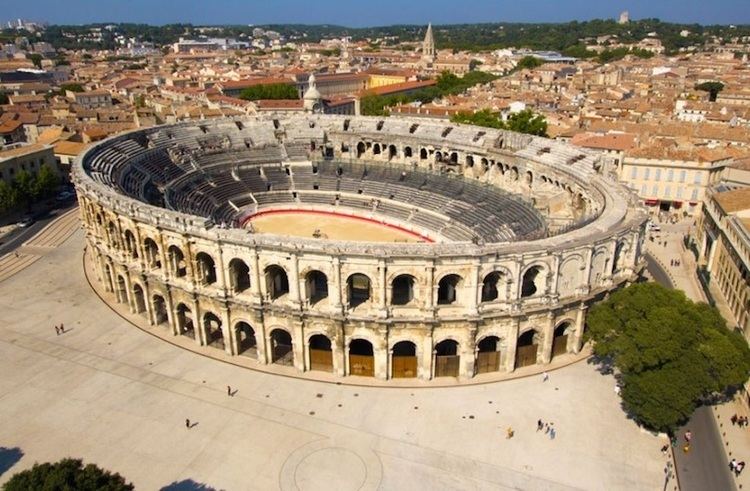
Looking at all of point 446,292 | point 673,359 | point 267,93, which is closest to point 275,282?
point 446,292

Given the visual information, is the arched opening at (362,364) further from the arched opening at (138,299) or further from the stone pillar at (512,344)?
the arched opening at (138,299)

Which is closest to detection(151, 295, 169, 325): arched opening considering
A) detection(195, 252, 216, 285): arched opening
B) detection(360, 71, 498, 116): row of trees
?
detection(195, 252, 216, 285): arched opening

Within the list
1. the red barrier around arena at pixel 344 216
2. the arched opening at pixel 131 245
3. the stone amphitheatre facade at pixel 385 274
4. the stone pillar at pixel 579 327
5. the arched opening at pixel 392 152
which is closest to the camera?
the stone amphitheatre facade at pixel 385 274

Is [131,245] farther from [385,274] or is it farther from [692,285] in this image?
[692,285]

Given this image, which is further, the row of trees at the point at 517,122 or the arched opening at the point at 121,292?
the row of trees at the point at 517,122

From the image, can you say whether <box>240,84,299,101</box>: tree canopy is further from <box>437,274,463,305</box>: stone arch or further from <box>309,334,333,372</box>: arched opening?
<box>309,334,333,372</box>: arched opening

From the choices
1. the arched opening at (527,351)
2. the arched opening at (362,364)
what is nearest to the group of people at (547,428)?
the arched opening at (527,351)
